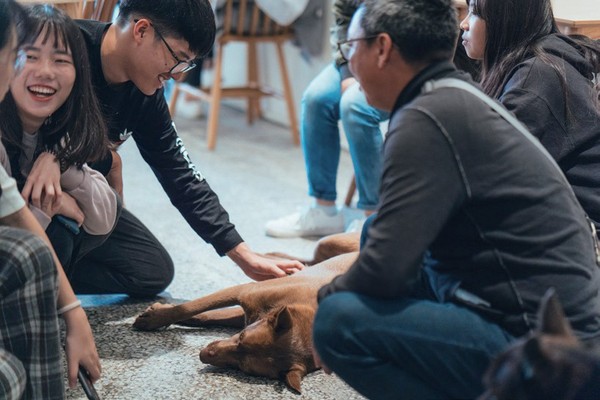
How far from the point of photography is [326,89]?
3135 mm

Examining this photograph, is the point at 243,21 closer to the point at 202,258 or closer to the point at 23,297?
the point at 202,258

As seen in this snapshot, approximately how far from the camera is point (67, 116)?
1.99m

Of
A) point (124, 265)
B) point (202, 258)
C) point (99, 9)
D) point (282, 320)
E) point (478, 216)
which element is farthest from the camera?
point (202, 258)

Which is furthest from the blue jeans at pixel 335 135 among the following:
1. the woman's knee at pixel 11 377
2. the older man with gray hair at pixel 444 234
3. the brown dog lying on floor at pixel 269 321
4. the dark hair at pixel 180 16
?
the woman's knee at pixel 11 377

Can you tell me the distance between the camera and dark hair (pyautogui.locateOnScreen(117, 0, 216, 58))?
206 centimetres

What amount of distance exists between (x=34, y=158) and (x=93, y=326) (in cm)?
54

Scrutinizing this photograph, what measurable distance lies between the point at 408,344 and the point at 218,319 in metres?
0.93

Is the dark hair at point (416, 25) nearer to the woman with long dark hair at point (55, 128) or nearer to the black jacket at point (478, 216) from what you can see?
the black jacket at point (478, 216)

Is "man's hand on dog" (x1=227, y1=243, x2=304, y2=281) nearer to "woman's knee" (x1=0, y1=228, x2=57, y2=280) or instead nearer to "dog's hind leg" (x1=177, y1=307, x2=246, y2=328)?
"dog's hind leg" (x1=177, y1=307, x2=246, y2=328)

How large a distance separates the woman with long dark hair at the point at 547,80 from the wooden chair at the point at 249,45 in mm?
2304

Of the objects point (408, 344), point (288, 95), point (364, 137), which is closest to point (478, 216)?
point (408, 344)

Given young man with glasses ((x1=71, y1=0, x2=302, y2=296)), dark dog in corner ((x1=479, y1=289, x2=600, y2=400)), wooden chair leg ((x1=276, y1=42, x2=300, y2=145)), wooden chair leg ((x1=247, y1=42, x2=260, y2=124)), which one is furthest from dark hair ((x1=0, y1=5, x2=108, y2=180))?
wooden chair leg ((x1=247, y1=42, x2=260, y2=124))

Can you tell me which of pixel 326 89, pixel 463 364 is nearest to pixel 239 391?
pixel 463 364

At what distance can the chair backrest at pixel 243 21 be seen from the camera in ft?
13.9
